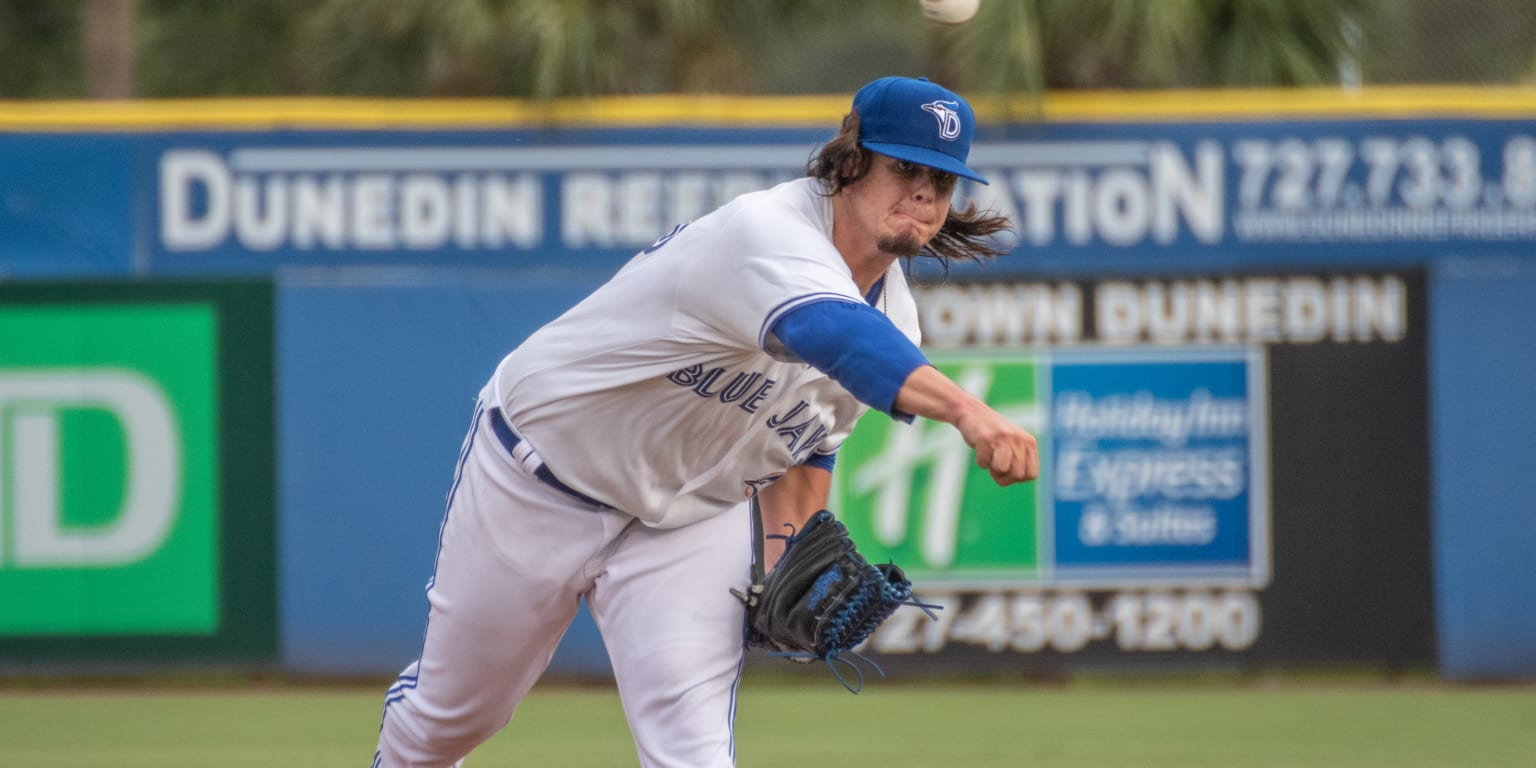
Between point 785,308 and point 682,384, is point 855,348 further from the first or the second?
point 682,384

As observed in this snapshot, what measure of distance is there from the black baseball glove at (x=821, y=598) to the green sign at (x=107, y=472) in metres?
5.11

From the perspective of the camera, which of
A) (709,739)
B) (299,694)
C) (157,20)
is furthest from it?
(157,20)

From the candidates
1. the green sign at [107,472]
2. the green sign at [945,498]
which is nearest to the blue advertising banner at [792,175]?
the green sign at [107,472]

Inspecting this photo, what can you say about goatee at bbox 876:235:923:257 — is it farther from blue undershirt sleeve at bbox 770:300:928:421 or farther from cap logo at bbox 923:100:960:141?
blue undershirt sleeve at bbox 770:300:928:421

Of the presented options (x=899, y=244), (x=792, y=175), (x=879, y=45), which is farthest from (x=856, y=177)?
(x=879, y=45)

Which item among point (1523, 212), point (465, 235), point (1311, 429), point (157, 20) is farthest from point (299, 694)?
point (157, 20)

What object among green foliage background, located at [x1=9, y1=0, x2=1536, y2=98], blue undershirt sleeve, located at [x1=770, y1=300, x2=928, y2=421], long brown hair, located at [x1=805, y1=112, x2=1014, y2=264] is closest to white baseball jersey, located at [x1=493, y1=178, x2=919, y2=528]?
long brown hair, located at [x1=805, y1=112, x2=1014, y2=264]

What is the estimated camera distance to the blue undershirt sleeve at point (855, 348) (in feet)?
10.6

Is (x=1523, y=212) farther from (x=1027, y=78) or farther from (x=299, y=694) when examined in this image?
(x=299, y=694)

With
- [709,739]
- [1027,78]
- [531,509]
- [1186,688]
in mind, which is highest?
[1027,78]

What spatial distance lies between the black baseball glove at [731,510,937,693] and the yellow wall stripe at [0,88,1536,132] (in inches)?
196

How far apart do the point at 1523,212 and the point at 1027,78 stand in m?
2.35

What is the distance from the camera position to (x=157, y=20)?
17188mm

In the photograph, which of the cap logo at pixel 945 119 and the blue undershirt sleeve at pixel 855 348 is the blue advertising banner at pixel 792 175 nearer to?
the cap logo at pixel 945 119
